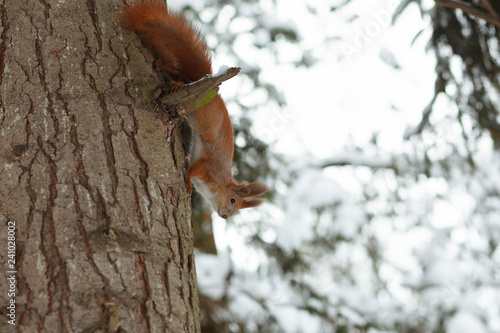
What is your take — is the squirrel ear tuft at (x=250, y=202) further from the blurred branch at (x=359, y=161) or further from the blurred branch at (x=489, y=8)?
the blurred branch at (x=359, y=161)

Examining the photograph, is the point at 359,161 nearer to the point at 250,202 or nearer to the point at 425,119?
the point at 425,119

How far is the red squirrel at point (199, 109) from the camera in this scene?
5.70 ft

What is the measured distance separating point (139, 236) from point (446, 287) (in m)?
3.79

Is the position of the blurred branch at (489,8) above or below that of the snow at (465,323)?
above

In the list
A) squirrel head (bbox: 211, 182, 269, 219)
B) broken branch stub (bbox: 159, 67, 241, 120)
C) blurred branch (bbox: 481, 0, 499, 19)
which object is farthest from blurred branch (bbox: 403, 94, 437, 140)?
broken branch stub (bbox: 159, 67, 241, 120)

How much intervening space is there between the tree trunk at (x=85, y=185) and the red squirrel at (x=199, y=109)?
10 centimetres

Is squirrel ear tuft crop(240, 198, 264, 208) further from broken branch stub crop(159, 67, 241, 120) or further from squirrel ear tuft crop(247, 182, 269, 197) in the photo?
broken branch stub crop(159, 67, 241, 120)

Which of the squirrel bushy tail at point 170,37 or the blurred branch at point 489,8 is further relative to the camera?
the blurred branch at point 489,8

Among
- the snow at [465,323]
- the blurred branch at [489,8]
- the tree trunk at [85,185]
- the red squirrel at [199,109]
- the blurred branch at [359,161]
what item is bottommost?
the snow at [465,323]

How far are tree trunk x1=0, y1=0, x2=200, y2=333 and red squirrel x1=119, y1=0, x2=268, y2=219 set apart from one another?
0.10m

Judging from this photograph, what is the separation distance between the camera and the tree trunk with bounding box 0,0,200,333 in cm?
119

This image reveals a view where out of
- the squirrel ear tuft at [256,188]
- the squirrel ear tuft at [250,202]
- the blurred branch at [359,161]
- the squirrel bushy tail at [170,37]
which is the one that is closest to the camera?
the squirrel bushy tail at [170,37]

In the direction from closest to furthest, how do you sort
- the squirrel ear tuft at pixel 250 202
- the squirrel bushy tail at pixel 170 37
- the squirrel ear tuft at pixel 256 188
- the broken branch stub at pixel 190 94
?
the broken branch stub at pixel 190 94, the squirrel bushy tail at pixel 170 37, the squirrel ear tuft at pixel 256 188, the squirrel ear tuft at pixel 250 202

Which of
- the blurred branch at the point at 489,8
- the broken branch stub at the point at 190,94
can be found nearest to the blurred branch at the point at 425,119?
the blurred branch at the point at 489,8
